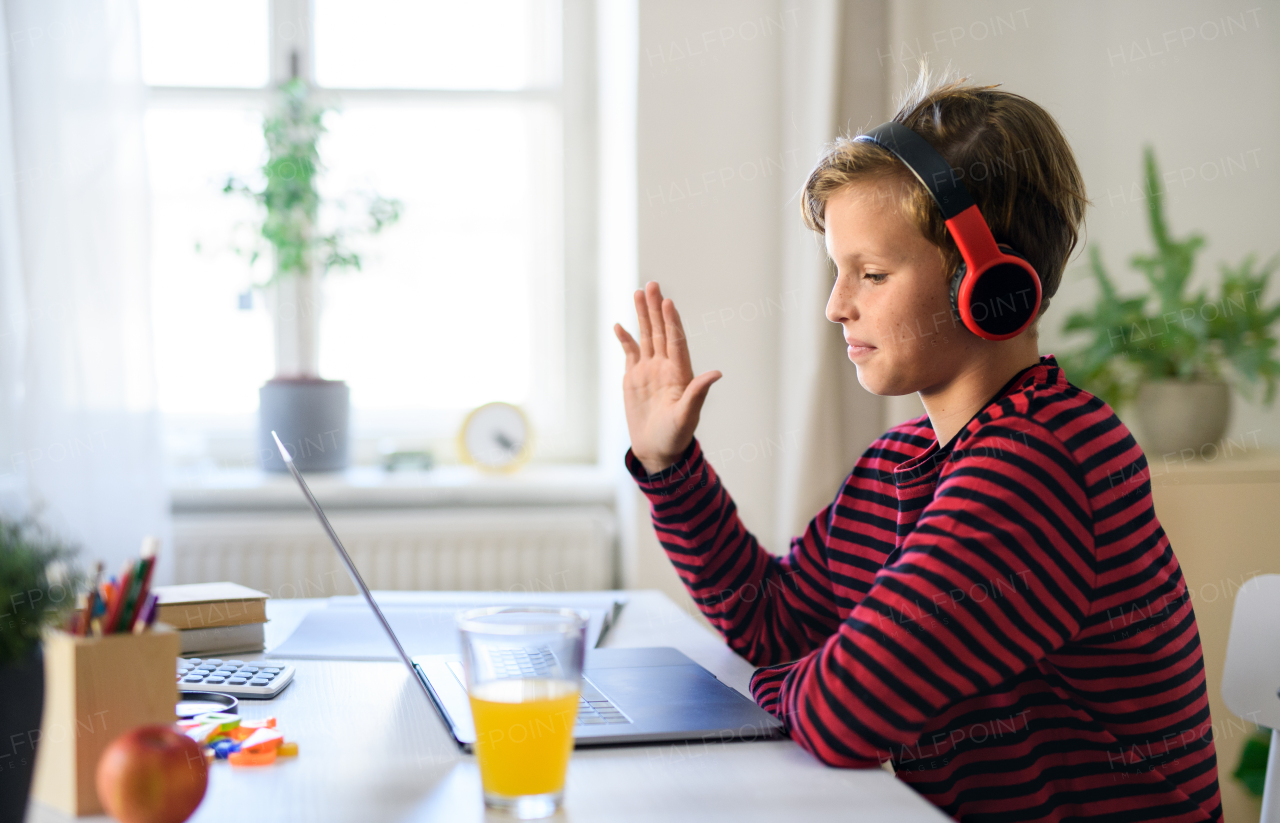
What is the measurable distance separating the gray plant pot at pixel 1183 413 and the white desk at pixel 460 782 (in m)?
1.36

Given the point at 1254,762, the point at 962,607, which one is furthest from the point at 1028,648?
the point at 1254,762

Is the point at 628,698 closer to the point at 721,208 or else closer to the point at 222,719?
the point at 222,719

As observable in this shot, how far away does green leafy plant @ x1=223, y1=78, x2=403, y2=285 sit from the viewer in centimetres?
216

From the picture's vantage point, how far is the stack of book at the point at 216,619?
99cm

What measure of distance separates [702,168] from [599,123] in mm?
491

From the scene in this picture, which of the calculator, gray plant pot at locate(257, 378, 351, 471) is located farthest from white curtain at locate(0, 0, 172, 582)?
the calculator

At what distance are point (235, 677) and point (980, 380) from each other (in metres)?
0.70

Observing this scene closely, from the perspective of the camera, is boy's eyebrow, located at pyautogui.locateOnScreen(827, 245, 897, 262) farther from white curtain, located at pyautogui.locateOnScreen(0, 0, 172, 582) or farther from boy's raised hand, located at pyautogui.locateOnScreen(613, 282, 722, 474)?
white curtain, located at pyautogui.locateOnScreen(0, 0, 172, 582)

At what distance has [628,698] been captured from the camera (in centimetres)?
83

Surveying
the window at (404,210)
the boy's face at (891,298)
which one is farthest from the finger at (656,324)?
the window at (404,210)

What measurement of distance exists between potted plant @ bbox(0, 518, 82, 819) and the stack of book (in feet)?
1.48

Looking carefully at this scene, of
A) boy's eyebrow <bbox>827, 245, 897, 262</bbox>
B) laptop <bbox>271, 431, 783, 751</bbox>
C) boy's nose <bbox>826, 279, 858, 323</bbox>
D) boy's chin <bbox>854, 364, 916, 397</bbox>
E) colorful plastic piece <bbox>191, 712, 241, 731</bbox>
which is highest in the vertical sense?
boy's eyebrow <bbox>827, 245, 897, 262</bbox>

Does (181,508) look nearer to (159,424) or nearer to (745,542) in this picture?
(159,424)

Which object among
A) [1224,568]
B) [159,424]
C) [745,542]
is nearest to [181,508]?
[159,424]
